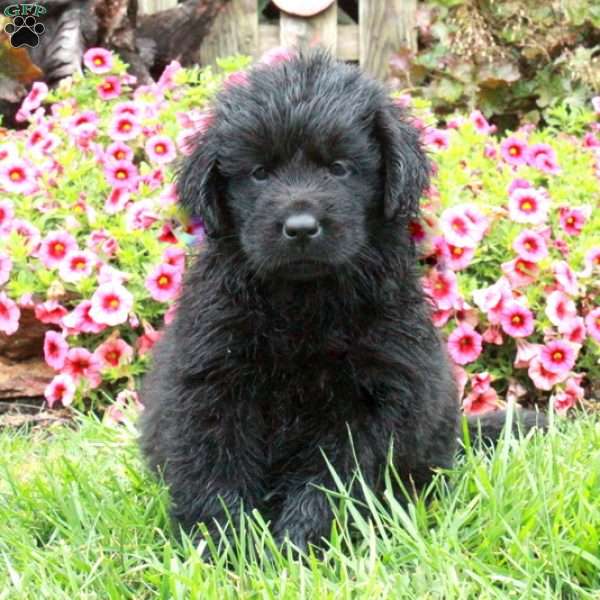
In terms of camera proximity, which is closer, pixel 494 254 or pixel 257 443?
pixel 257 443

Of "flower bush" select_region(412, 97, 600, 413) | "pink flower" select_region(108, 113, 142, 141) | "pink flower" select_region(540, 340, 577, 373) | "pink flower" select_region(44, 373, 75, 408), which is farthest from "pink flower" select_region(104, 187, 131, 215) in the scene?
"pink flower" select_region(540, 340, 577, 373)

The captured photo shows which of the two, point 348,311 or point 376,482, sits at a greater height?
point 348,311

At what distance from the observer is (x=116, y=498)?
365 centimetres

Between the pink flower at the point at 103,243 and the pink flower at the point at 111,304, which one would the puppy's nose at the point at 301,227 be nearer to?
the pink flower at the point at 111,304

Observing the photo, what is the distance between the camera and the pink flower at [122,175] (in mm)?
5406

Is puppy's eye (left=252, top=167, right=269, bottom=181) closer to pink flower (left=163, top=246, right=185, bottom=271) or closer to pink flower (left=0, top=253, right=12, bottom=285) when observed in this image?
pink flower (left=163, top=246, right=185, bottom=271)

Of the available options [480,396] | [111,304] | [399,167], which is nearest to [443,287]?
[480,396]

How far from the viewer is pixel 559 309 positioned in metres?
4.91

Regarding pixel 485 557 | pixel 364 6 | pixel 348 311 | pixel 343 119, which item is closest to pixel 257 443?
pixel 348 311

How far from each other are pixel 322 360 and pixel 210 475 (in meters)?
0.45

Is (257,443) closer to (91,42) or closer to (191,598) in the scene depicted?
(191,598)

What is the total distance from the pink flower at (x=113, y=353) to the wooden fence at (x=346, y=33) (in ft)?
12.0

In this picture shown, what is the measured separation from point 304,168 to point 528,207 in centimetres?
206

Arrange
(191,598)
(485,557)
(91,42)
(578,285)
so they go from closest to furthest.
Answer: (191,598) → (485,557) → (578,285) → (91,42)
